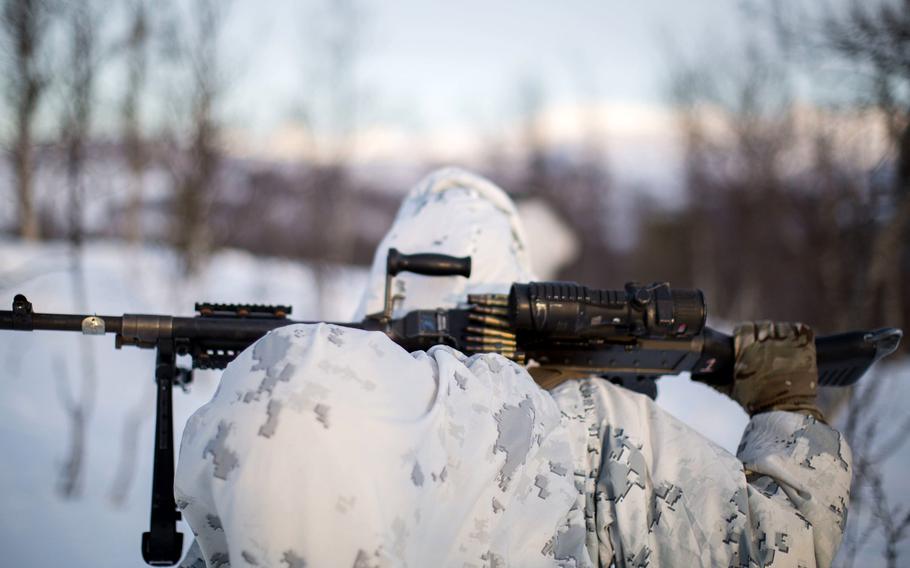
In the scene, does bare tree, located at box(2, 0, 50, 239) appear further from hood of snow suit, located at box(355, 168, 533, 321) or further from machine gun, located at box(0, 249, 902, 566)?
machine gun, located at box(0, 249, 902, 566)

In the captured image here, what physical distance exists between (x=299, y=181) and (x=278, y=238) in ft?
9.91

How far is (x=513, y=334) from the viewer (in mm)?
2189

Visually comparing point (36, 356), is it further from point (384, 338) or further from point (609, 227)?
point (609, 227)

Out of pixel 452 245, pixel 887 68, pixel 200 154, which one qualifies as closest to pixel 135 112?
pixel 200 154

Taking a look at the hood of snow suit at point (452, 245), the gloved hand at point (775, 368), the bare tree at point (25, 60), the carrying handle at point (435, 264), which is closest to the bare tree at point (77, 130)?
the bare tree at point (25, 60)

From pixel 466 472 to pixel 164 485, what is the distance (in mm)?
1127

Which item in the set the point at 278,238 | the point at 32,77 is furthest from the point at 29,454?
the point at 278,238

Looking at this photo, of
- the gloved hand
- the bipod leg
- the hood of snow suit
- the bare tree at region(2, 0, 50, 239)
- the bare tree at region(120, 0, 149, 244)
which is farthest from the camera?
the bare tree at region(120, 0, 149, 244)

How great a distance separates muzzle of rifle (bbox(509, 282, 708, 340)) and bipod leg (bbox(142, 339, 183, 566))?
108 cm

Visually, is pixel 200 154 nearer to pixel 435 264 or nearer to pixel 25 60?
pixel 25 60

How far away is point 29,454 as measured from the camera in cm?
549

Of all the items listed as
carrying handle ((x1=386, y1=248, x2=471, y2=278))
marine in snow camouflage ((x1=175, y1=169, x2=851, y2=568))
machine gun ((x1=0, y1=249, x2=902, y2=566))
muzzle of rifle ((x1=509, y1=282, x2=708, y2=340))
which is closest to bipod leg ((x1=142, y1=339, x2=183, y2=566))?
machine gun ((x1=0, y1=249, x2=902, y2=566))

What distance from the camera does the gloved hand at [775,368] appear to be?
89.8 inches

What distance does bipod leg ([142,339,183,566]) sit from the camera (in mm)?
1995
